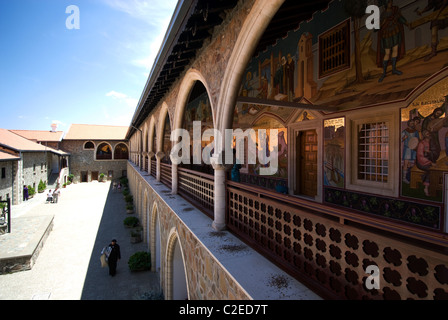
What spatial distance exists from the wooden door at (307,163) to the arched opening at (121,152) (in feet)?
113

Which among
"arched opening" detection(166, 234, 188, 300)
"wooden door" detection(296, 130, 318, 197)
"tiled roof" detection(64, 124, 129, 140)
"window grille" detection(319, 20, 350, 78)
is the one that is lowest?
"arched opening" detection(166, 234, 188, 300)

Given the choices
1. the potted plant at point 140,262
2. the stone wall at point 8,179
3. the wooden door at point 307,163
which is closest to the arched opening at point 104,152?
A: the stone wall at point 8,179

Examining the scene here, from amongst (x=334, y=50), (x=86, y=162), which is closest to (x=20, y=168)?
(x=86, y=162)

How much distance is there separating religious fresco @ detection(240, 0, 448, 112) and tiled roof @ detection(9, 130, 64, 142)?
36.5 meters

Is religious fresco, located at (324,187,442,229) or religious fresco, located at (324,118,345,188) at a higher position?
religious fresco, located at (324,118,345,188)

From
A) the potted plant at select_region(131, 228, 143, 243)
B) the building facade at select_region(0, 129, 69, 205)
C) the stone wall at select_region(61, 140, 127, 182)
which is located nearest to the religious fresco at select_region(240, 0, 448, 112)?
A: the potted plant at select_region(131, 228, 143, 243)

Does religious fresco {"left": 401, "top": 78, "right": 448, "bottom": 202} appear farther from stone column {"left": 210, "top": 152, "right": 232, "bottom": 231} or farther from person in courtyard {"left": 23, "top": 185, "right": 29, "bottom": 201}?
person in courtyard {"left": 23, "top": 185, "right": 29, "bottom": 201}

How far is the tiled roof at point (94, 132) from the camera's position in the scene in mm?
34316

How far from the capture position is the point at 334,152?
5352mm

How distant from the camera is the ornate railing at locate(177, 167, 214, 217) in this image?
15.6 feet

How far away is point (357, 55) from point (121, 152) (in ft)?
120

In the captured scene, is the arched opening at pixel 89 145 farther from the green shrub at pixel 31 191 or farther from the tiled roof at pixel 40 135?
the green shrub at pixel 31 191

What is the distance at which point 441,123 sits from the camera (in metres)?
3.70
